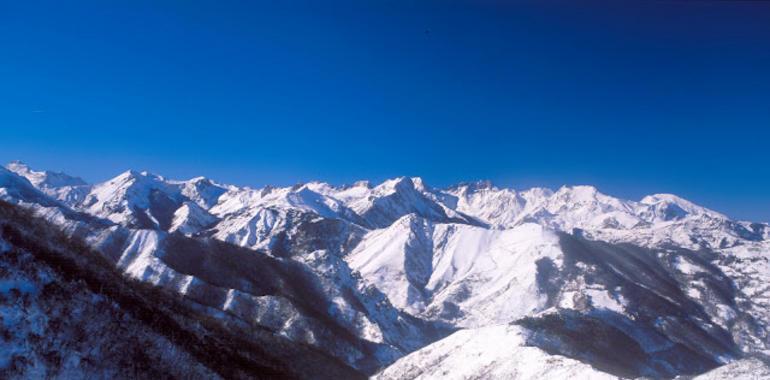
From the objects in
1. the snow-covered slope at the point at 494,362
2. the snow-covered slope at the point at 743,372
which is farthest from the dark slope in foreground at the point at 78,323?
the snow-covered slope at the point at 743,372

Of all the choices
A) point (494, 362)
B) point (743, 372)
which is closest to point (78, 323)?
point (494, 362)

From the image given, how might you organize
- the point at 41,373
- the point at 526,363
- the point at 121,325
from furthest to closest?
the point at 526,363 → the point at 121,325 → the point at 41,373

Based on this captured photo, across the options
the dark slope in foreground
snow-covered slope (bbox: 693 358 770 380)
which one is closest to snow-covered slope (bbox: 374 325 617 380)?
snow-covered slope (bbox: 693 358 770 380)

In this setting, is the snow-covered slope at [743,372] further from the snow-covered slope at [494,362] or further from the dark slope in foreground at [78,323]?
the dark slope in foreground at [78,323]

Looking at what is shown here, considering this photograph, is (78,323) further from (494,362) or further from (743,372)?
(743,372)

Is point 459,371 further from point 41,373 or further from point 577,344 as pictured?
point 41,373

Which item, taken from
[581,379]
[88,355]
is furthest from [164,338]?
[581,379]

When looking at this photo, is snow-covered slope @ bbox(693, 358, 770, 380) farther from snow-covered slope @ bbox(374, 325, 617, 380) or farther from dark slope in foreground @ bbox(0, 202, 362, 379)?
dark slope in foreground @ bbox(0, 202, 362, 379)

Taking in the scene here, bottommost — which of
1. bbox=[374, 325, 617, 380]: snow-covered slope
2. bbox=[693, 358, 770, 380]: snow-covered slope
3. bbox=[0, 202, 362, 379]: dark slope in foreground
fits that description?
bbox=[0, 202, 362, 379]: dark slope in foreground
